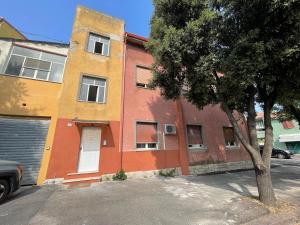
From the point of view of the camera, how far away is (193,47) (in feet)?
21.8

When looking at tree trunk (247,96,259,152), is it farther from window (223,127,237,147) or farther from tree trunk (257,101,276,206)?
window (223,127,237,147)

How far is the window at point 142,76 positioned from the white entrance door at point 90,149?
13.8 ft

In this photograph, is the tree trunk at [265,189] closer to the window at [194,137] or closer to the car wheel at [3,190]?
the window at [194,137]

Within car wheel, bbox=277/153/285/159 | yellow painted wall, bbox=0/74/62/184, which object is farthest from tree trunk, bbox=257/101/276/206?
car wheel, bbox=277/153/285/159

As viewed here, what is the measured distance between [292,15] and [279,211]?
577 cm

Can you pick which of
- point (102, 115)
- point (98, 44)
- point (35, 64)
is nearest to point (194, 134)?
point (102, 115)

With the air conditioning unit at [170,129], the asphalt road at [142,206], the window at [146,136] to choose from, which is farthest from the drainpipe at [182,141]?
the asphalt road at [142,206]

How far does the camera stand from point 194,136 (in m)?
12.7

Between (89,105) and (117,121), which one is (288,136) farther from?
(89,105)

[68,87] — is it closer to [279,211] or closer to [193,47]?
[193,47]

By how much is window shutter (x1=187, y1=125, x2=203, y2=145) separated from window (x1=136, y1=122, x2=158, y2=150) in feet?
8.64

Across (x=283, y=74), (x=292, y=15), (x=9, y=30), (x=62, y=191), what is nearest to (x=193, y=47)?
(x=292, y=15)

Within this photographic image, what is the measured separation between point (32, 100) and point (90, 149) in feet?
12.8

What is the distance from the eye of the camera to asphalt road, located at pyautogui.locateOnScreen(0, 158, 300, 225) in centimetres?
470
